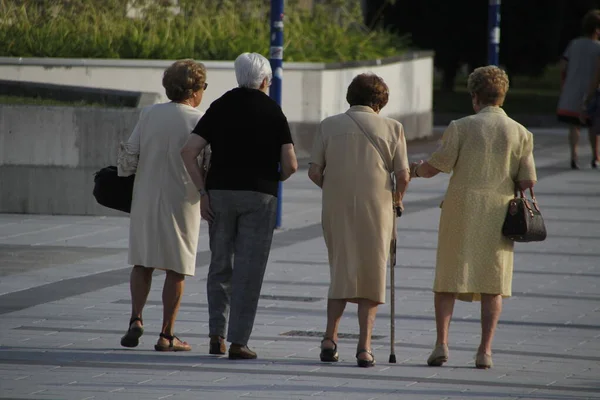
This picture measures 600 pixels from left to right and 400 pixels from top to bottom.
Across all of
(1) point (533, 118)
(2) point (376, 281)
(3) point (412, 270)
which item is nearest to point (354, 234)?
(2) point (376, 281)

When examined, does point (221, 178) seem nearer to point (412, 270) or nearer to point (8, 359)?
point (8, 359)

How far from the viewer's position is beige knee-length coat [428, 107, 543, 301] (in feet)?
26.6

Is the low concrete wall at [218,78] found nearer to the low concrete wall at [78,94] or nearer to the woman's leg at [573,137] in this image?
the low concrete wall at [78,94]

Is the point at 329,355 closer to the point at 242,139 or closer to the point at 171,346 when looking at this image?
the point at 171,346

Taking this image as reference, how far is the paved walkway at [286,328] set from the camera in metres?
7.37

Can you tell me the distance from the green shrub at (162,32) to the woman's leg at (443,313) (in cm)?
1306

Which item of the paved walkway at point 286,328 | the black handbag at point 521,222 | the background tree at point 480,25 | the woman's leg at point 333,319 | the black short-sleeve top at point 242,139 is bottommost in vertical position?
the background tree at point 480,25

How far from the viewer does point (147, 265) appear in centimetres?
835

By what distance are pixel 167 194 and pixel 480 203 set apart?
67.0 inches

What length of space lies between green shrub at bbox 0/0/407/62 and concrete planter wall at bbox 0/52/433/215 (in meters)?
0.41

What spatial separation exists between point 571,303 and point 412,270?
68.7 inches

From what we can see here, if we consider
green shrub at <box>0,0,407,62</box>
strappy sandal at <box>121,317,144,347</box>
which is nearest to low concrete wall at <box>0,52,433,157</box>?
green shrub at <box>0,0,407,62</box>

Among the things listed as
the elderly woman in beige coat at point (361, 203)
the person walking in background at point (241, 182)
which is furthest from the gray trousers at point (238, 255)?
the elderly woman in beige coat at point (361, 203)

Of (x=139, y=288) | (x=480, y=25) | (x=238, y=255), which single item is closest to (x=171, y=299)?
(x=139, y=288)
